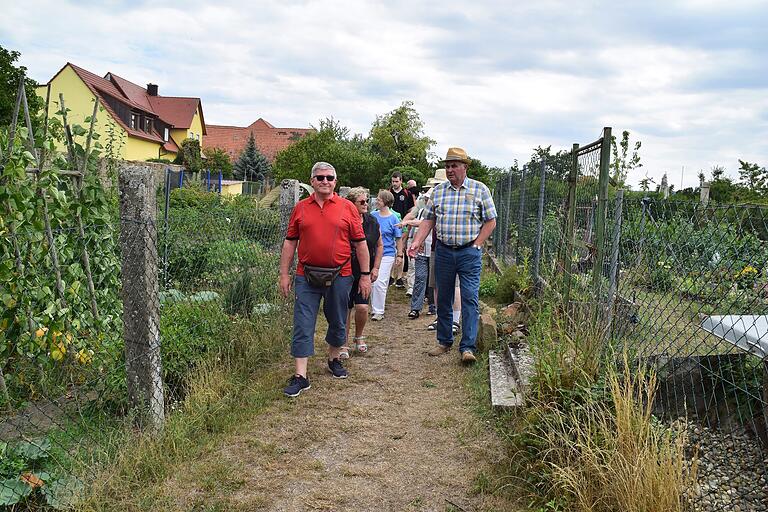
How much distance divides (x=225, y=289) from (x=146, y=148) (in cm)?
4275

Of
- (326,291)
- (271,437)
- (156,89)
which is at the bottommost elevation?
(271,437)

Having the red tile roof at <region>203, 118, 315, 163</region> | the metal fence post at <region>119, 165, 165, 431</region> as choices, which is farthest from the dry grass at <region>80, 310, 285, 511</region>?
the red tile roof at <region>203, 118, 315, 163</region>

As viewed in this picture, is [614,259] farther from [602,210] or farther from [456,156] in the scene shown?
[456,156]

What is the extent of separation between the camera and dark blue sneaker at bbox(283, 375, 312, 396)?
4848mm

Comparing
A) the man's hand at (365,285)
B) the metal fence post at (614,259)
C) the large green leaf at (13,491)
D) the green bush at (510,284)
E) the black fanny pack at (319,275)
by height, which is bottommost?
the large green leaf at (13,491)

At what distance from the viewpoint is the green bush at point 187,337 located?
4.56 metres

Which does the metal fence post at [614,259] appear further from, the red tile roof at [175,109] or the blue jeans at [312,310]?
the red tile roof at [175,109]

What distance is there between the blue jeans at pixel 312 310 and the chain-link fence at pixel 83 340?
2.12 ft

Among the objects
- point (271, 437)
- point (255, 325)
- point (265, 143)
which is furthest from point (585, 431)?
point (265, 143)

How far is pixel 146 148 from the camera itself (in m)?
44.6

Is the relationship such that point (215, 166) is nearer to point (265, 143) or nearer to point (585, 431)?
point (265, 143)

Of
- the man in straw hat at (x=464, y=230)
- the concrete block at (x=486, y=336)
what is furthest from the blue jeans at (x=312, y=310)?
the concrete block at (x=486, y=336)

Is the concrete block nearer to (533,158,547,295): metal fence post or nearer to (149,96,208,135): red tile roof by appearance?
(533,158,547,295): metal fence post

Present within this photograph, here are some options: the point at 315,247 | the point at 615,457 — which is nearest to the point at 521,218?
the point at 315,247
